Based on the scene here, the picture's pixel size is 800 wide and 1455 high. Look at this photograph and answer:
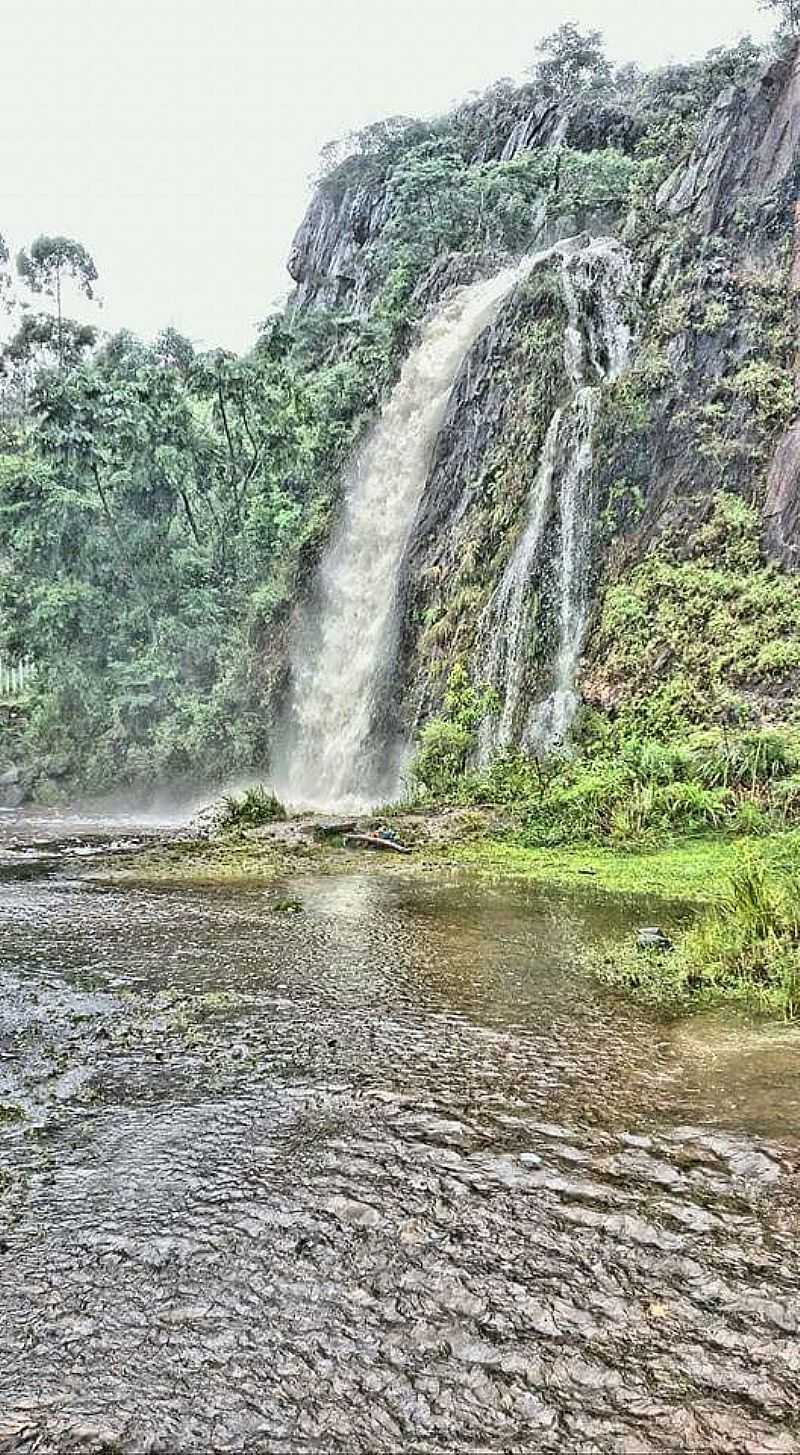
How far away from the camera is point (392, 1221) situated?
3479mm

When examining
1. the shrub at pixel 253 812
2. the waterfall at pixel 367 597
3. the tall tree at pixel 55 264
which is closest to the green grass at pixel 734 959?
the shrub at pixel 253 812

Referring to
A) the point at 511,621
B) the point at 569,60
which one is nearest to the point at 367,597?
the point at 511,621

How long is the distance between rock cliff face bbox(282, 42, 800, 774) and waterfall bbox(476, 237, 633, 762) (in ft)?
0.13

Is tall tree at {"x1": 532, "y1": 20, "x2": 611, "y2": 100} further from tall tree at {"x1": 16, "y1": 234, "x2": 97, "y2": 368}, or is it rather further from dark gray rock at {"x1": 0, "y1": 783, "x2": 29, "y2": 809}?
dark gray rock at {"x1": 0, "y1": 783, "x2": 29, "y2": 809}

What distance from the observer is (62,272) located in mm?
35094

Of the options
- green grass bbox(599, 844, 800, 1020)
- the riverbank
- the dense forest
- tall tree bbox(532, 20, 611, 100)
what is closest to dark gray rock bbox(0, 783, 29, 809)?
the dense forest

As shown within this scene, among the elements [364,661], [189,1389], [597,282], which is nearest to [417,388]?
[597,282]

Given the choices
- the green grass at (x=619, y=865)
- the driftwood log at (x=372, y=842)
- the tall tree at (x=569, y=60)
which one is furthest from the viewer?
the tall tree at (x=569, y=60)

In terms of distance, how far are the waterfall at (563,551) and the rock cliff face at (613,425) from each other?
39 millimetres

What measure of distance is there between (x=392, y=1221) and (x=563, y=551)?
1534 cm

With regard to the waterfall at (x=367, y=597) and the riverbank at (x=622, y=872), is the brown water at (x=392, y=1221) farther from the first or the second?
the waterfall at (x=367, y=597)

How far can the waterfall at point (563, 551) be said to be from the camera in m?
16.7

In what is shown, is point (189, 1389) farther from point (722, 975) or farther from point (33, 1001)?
point (722, 975)

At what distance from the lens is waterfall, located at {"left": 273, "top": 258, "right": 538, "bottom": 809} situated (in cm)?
1995
